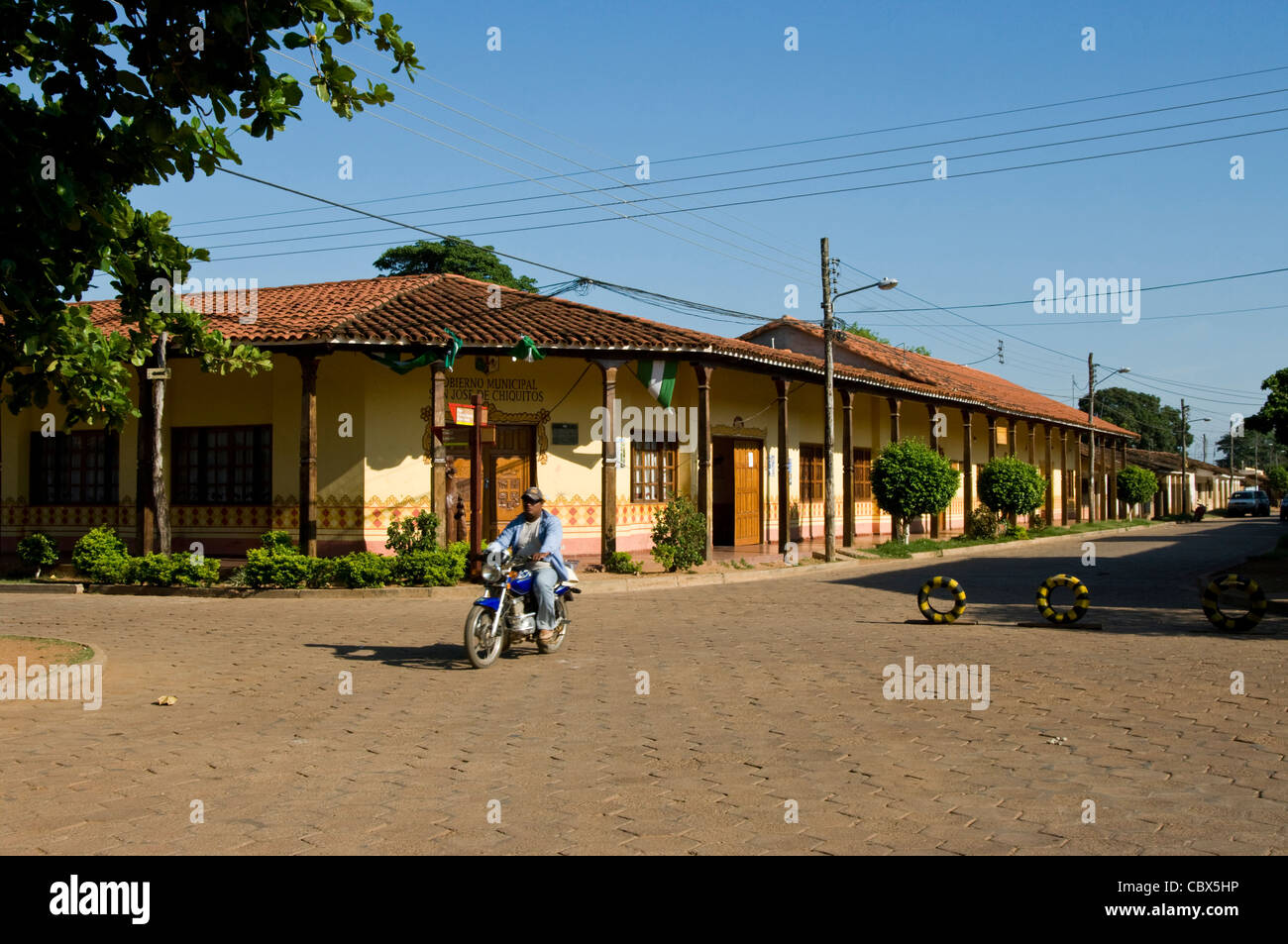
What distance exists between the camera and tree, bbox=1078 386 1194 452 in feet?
326

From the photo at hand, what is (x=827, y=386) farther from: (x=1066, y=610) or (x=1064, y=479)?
(x=1064, y=479)

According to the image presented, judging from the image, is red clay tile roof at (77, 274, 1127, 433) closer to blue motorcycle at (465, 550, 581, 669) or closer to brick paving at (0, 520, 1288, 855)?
brick paving at (0, 520, 1288, 855)

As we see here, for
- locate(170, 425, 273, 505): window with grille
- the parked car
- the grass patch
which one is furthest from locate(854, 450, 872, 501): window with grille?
the parked car

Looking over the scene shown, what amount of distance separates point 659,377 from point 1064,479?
33658 millimetres

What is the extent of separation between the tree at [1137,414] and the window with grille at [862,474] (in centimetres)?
7335

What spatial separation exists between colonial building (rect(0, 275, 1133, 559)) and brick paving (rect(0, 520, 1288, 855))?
709 centimetres

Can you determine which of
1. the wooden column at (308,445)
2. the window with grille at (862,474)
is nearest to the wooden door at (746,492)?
the window with grille at (862,474)

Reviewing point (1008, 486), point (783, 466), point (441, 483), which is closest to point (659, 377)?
point (783, 466)

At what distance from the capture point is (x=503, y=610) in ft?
33.1

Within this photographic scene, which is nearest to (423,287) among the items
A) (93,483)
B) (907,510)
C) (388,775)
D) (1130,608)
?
(93,483)

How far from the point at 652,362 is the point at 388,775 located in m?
15.4

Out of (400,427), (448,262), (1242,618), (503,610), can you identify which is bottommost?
(1242,618)
